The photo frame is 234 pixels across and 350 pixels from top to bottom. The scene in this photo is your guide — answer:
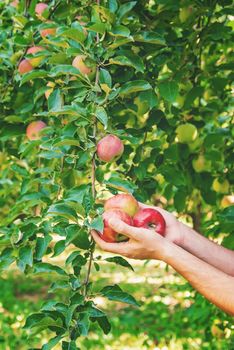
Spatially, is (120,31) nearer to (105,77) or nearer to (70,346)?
(105,77)

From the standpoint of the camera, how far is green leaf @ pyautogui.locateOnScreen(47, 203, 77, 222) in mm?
1298

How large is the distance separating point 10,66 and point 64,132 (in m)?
0.58

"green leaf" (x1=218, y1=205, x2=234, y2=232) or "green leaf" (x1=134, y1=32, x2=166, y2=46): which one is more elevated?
"green leaf" (x1=134, y1=32, x2=166, y2=46)

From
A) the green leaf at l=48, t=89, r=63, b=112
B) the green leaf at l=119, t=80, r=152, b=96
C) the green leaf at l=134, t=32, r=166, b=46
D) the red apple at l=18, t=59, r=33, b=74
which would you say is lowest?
the red apple at l=18, t=59, r=33, b=74

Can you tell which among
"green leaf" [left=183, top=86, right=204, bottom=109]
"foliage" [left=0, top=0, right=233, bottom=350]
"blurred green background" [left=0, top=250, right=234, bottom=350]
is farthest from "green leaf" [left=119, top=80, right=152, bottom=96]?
"blurred green background" [left=0, top=250, right=234, bottom=350]

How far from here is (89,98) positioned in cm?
145

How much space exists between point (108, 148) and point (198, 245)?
0.42m

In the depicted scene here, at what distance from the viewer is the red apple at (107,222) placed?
1349 mm

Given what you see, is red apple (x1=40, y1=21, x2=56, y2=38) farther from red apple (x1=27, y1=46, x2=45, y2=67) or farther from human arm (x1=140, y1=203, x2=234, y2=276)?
human arm (x1=140, y1=203, x2=234, y2=276)

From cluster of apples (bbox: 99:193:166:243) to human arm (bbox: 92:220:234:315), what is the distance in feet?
0.12

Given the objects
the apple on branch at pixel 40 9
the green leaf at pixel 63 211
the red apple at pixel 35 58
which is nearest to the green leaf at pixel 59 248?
the green leaf at pixel 63 211

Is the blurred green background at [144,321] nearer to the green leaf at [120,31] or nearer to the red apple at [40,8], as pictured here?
the red apple at [40,8]

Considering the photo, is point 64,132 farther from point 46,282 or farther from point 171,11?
point 46,282

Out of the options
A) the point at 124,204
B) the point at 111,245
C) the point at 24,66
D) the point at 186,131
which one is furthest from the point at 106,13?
the point at 186,131
